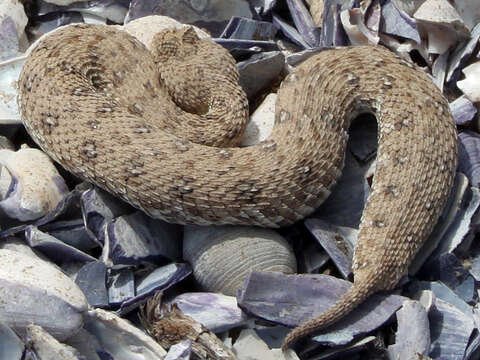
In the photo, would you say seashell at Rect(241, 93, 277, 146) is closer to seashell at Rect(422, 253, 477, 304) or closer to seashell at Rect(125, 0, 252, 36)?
seashell at Rect(125, 0, 252, 36)

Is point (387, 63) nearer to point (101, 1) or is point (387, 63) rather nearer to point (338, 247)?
point (338, 247)

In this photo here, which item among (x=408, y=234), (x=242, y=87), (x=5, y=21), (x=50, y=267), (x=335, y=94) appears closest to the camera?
(x=50, y=267)

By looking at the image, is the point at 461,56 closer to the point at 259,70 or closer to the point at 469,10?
the point at 469,10

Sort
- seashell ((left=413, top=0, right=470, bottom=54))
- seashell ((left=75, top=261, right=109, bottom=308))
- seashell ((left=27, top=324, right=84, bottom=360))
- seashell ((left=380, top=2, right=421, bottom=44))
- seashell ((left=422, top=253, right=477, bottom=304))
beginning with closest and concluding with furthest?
seashell ((left=27, top=324, right=84, bottom=360)) < seashell ((left=75, top=261, right=109, bottom=308)) < seashell ((left=422, top=253, right=477, bottom=304)) < seashell ((left=413, top=0, right=470, bottom=54)) < seashell ((left=380, top=2, right=421, bottom=44))

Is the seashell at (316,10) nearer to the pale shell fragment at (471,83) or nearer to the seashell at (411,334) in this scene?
the pale shell fragment at (471,83)

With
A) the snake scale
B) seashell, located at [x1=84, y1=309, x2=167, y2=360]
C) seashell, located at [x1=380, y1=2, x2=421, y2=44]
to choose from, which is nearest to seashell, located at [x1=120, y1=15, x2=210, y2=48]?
the snake scale

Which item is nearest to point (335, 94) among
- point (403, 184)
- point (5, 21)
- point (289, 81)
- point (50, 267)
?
point (289, 81)

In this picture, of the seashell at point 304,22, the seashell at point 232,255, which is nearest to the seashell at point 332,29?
the seashell at point 304,22
